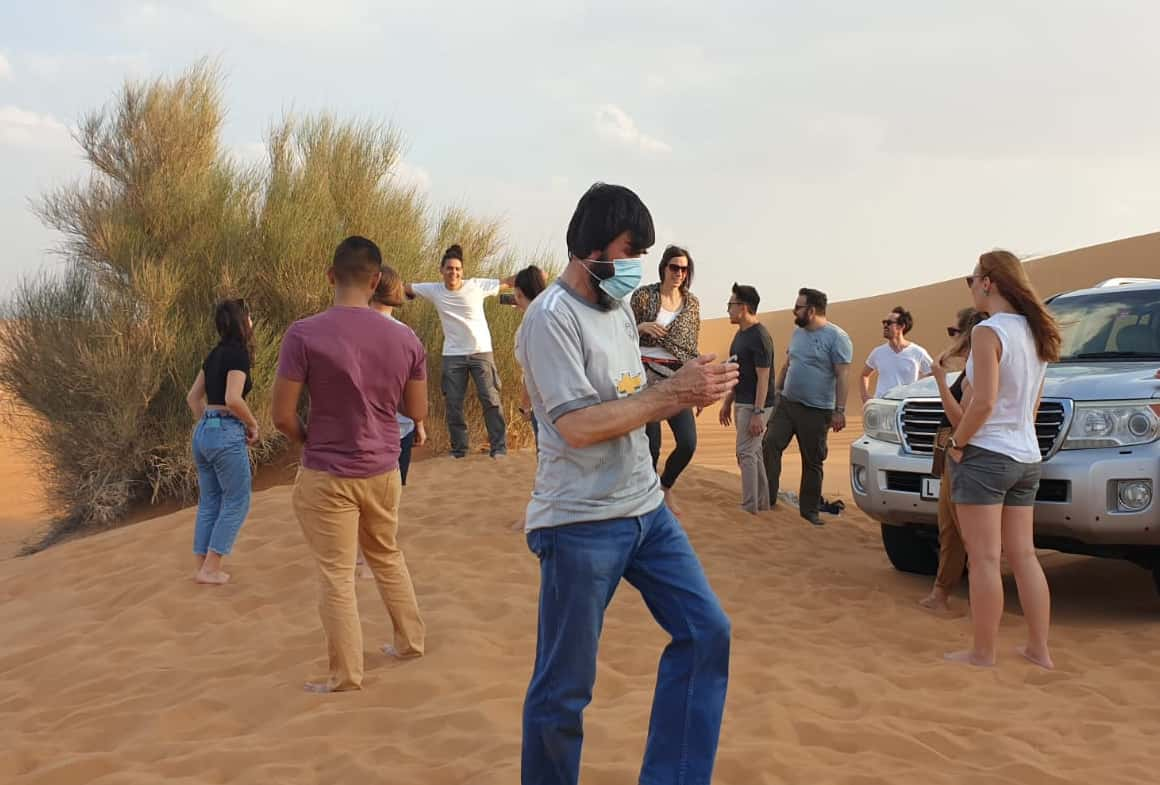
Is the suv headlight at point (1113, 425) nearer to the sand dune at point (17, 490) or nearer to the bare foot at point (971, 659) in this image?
the bare foot at point (971, 659)

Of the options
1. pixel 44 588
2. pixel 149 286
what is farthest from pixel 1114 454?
pixel 149 286

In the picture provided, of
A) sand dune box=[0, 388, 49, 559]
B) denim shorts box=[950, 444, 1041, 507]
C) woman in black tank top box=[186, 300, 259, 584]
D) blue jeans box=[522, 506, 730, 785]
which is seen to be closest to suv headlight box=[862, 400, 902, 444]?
denim shorts box=[950, 444, 1041, 507]

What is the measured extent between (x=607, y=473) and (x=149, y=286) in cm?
1036

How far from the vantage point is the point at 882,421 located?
7.23m

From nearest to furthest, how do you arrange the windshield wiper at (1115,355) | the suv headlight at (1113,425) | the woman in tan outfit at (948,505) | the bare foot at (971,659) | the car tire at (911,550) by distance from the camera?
the bare foot at (971,659) → the woman in tan outfit at (948,505) → the suv headlight at (1113,425) → the windshield wiper at (1115,355) → the car tire at (911,550)

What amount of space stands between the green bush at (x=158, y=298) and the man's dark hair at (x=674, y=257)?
20.2 feet

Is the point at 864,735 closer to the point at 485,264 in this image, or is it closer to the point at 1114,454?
the point at 1114,454

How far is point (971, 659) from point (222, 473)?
4441mm

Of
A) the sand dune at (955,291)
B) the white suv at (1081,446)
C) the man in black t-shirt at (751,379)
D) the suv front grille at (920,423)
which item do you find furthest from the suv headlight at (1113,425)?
the sand dune at (955,291)

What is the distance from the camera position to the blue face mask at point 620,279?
3.05 m

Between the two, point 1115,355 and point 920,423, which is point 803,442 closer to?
point 920,423

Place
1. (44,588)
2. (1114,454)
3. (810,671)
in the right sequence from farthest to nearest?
1. (44,588)
2. (1114,454)
3. (810,671)

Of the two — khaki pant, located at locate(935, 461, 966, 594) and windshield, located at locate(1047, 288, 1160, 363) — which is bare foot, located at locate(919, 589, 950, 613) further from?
windshield, located at locate(1047, 288, 1160, 363)

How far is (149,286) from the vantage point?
12.1m
